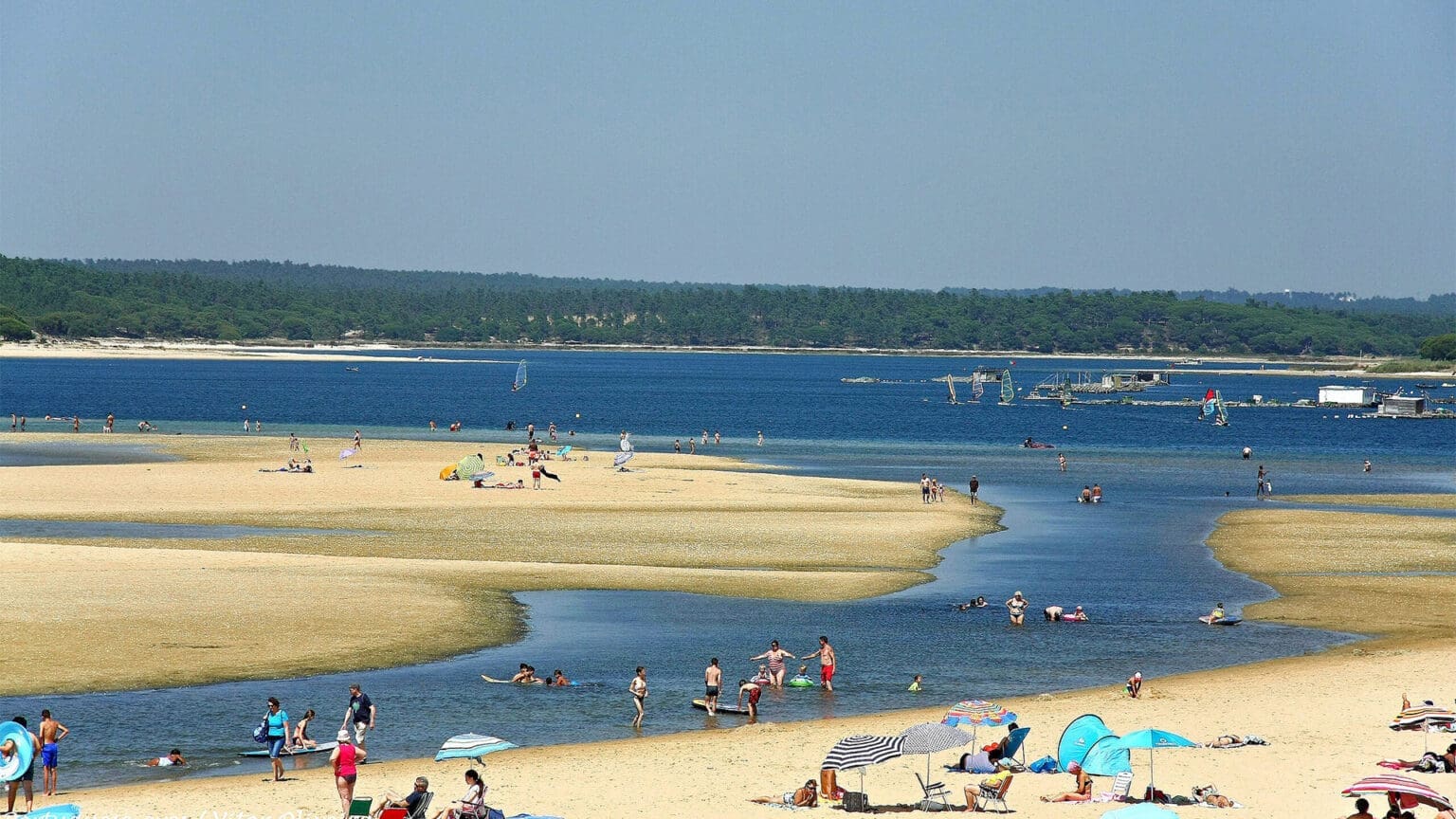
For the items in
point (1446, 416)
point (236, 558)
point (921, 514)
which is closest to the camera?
point (236, 558)

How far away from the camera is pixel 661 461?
83812 millimetres

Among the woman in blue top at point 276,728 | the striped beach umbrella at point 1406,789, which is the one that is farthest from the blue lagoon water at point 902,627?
the striped beach umbrella at point 1406,789

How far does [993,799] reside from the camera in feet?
72.0

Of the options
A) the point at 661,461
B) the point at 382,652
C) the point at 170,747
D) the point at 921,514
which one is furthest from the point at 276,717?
the point at 661,461

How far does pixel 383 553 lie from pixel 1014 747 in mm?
26043

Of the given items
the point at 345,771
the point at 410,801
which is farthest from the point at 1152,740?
the point at 345,771

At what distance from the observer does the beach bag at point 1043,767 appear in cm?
2403

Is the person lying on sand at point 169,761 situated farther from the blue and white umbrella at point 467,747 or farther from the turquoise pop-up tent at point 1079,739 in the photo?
the turquoise pop-up tent at point 1079,739

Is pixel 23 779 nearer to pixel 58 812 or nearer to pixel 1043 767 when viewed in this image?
pixel 58 812

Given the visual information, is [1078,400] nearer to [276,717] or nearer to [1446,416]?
[1446,416]

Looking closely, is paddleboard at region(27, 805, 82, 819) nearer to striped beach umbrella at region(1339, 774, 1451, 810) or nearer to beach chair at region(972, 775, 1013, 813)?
beach chair at region(972, 775, 1013, 813)

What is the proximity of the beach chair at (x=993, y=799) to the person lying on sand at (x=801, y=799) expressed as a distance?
2193 mm

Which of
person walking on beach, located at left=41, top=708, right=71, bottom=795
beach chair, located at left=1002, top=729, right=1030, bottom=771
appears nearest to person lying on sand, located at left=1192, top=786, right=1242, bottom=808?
beach chair, located at left=1002, top=729, right=1030, bottom=771

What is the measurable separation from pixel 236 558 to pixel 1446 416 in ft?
450
